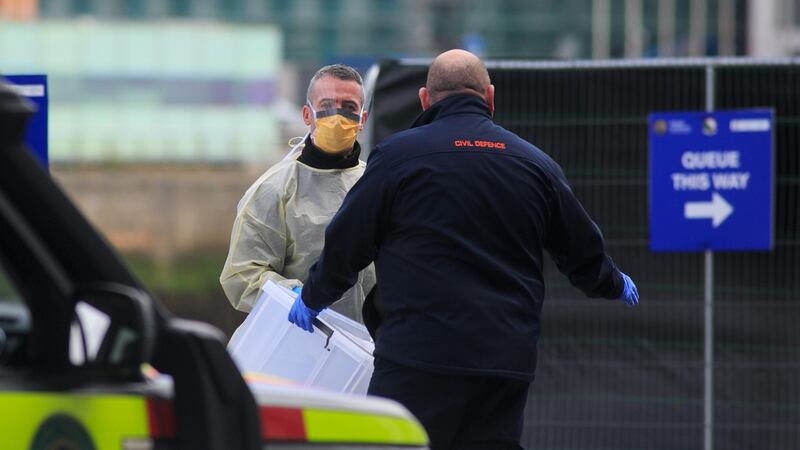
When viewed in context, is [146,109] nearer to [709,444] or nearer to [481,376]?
[709,444]

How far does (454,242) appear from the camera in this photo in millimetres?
4539

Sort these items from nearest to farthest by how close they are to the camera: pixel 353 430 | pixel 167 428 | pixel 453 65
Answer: pixel 167 428 → pixel 353 430 → pixel 453 65

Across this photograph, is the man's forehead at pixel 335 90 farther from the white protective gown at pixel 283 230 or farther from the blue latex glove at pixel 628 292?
the blue latex glove at pixel 628 292

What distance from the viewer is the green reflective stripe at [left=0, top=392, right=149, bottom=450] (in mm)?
2695

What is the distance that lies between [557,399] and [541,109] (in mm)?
1447

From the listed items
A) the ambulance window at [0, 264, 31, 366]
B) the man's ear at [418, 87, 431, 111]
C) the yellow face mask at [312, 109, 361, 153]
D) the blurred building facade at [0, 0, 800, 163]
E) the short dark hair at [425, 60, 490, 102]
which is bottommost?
the ambulance window at [0, 264, 31, 366]

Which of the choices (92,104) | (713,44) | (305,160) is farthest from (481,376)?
(713,44)

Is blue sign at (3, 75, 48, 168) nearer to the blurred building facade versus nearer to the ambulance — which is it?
the ambulance

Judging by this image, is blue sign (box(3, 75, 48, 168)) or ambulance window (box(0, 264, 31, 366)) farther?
blue sign (box(3, 75, 48, 168))

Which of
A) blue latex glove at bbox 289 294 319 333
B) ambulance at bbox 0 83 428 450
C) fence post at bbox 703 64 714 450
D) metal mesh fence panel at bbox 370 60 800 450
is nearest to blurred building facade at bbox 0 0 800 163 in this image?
metal mesh fence panel at bbox 370 60 800 450

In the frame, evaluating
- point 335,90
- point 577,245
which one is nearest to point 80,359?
point 577,245

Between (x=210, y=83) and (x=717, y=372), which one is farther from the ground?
(x=210, y=83)

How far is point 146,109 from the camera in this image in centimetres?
3866

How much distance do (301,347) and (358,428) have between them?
2160mm
